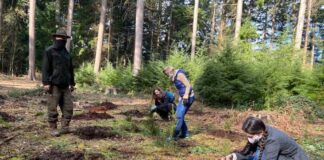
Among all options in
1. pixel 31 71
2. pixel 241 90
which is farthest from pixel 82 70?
pixel 241 90

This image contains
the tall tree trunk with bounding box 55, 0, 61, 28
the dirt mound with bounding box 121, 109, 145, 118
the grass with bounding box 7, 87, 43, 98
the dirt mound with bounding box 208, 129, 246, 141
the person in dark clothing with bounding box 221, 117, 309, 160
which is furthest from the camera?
the tall tree trunk with bounding box 55, 0, 61, 28

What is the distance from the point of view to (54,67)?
7.09 metres

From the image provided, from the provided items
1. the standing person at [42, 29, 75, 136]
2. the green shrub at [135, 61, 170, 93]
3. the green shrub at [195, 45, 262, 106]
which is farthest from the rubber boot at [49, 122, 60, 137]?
the green shrub at [135, 61, 170, 93]

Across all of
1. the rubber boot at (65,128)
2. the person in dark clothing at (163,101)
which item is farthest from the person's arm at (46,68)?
the person in dark clothing at (163,101)

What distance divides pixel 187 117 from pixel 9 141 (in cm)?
592

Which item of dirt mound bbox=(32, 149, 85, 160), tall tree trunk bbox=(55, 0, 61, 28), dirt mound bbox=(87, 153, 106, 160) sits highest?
tall tree trunk bbox=(55, 0, 61, 28)

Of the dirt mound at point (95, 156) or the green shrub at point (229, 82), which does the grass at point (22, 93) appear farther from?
the dirt mound at point (95, 156)

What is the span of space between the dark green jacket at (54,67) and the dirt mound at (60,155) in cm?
178

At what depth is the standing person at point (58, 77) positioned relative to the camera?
7023 mm

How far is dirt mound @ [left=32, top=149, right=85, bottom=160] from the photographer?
5383 mm

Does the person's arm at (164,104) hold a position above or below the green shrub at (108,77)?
above

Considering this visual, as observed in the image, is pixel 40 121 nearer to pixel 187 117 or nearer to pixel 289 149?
pixel 187 117

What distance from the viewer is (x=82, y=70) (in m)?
21.7

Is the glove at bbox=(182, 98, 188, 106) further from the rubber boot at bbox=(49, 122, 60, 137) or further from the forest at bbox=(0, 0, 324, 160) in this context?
the rubber boot at bbox=(49, 122, 60, 137)
